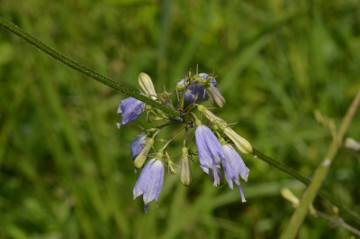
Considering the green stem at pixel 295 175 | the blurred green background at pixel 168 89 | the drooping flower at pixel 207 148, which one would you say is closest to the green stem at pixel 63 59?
the drooping flower at pixel 207 148

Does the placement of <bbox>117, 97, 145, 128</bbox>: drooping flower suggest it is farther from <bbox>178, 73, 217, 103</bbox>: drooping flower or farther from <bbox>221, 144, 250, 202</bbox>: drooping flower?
<bbox>221, 144, 250, 202</bbox>: drooping flower

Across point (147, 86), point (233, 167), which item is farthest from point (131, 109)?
point (233, 167)

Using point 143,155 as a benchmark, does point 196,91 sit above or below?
above

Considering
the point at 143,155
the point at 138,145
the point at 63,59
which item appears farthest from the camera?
the point at 138,145

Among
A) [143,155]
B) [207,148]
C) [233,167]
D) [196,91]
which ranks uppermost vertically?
[196,91]

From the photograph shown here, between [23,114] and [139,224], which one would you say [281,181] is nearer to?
[139,224]

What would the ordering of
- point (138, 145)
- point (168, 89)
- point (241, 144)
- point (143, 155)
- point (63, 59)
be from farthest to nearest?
point (168, 89), point (138, 145), point (143, 155), point (241, 144), point (63, 59)

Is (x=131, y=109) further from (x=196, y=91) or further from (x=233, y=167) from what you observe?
(x=233, y=167)
